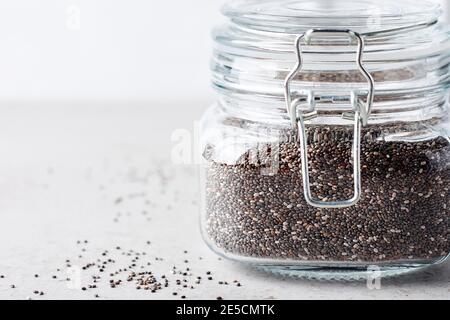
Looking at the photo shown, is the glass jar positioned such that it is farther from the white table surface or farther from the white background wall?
the white background wall

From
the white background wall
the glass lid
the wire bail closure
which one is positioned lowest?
the white background wall

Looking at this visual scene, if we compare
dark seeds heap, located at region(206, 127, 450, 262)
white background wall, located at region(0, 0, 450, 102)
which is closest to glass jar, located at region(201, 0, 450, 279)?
dark seeds heap, located at region(206, 127, 450, 262)

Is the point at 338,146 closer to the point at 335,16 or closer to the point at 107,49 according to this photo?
the point at 335,16

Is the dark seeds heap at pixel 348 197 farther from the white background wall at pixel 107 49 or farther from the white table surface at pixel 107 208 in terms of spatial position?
the white background wall at pixel 107 49

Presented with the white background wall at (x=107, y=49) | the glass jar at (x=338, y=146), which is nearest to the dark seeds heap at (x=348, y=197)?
the glass jar at (x=338, y=146)

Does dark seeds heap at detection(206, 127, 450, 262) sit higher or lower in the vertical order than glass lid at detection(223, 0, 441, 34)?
lower

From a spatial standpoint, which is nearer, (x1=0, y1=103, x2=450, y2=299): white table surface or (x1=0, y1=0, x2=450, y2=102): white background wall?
(x1=0, y1=103, x2=450, y2=299): white table surface
